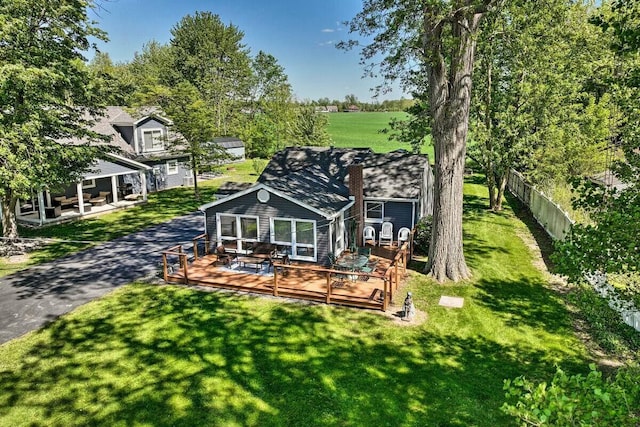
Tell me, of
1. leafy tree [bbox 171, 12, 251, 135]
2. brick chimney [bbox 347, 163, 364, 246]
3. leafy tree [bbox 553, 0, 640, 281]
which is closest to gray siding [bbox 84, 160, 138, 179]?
brick chimney [bbox 347, 163, 364, 246]

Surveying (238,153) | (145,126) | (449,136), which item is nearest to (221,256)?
(449,136)

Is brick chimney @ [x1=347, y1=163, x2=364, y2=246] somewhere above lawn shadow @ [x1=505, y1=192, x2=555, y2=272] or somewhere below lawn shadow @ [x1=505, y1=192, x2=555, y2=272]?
above

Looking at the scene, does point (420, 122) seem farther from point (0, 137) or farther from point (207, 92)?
point (207, 92)

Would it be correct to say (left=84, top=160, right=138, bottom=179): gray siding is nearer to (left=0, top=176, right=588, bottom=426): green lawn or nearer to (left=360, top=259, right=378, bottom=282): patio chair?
(left=0, top=176, right=588, bottom=426): green lawn

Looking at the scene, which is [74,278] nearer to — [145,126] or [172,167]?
[145,126]

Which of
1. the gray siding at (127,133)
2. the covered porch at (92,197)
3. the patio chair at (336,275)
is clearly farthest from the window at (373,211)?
the gray siding at (127,133)
